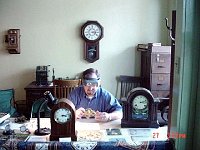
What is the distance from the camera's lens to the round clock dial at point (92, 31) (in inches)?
174

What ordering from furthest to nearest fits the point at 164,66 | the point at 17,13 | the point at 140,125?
the point at 17,13 → the point at 164,66 → the point at 140,125

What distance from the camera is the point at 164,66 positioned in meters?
3.93

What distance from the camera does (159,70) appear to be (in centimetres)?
395

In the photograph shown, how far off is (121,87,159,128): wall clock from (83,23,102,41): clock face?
8.81ft

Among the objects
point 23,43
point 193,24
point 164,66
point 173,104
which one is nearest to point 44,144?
point 173,104

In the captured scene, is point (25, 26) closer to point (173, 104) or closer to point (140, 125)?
point (140, 125)

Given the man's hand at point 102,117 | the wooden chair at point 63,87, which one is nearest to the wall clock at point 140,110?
the man's hand at point 102,117

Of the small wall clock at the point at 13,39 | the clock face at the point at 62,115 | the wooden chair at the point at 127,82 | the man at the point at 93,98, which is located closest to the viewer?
the clock face at the point at 62,115

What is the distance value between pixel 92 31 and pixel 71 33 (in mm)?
357

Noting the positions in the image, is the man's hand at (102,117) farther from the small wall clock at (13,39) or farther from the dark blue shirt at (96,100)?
the small wall clock at (13,39)

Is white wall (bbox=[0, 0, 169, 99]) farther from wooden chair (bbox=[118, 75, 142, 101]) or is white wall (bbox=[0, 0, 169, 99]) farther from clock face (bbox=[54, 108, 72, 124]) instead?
clock face (bbox=[54, 108, 72, 124])

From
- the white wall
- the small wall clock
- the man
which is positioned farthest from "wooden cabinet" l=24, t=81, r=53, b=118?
the man

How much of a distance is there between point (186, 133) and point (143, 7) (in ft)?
11.6

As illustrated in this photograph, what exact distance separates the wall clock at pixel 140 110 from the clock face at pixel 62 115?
0.45 metres
